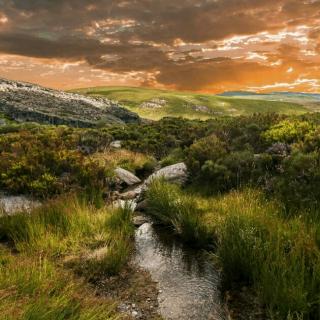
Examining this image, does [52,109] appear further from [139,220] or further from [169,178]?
[139,220]

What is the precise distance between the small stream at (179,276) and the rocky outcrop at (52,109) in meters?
41.5

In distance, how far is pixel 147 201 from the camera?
38.1 feet

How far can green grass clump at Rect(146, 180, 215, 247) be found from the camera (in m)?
8.84

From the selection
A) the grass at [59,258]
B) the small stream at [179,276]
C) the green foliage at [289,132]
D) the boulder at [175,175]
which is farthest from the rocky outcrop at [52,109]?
the small stream at [179,276]

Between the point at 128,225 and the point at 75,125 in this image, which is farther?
the point at 75,125

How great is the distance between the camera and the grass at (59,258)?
4.90m

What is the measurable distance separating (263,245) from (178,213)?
354 centimetres

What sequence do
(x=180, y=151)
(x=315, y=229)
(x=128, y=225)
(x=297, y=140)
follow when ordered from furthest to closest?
(x=180, y=151)
(x=297, y=140)
(x=128, y=225)
(x=315, y=229)

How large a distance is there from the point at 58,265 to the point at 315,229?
15.2ft

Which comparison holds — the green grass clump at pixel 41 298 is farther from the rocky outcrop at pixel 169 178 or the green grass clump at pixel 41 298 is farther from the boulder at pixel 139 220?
the rocky outcrop at pixel 169 178

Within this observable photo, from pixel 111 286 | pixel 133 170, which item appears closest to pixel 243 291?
pixel 111 286

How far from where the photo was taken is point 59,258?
8.03 m

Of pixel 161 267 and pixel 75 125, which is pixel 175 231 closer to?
pixel 161 267

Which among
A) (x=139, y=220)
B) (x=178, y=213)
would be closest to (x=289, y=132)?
(x=178, y=213)
